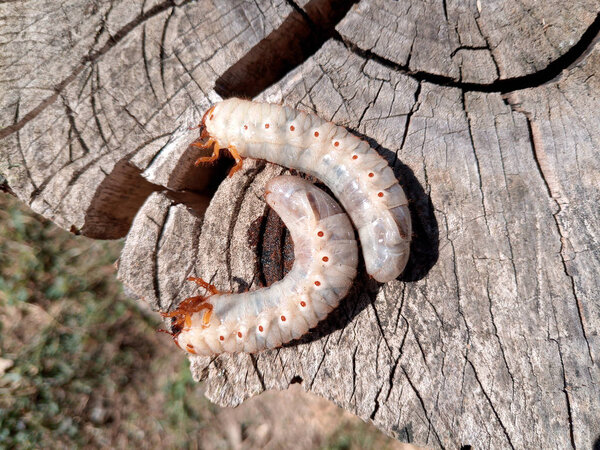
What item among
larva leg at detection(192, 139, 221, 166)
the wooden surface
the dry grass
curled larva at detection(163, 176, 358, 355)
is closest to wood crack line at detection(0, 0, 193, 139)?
the wooden surface

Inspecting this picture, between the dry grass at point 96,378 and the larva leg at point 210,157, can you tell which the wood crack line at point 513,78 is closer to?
the larva leg at point 210,157

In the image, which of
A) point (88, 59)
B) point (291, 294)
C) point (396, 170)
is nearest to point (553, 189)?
point (396, 170)

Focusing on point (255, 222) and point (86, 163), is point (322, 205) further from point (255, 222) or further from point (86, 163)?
point (86, 163)

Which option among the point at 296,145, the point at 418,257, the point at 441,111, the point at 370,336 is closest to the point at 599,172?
the point at 441,111

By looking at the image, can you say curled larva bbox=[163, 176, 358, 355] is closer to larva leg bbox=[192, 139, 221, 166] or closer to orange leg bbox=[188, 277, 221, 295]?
orange leg bbox=[188, 277, 221, 295]

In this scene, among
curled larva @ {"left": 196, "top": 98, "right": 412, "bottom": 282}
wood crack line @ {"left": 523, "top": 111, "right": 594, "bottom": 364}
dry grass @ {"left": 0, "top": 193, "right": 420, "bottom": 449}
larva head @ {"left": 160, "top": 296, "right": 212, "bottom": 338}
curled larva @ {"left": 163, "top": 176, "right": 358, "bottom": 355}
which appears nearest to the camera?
wood crack line @ {"left": 523, "top": 111, "right": 594, "bottom": 364}

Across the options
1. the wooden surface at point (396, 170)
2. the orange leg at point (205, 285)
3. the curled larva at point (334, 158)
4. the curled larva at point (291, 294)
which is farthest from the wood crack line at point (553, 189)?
the orange leg at point (205, 285)
